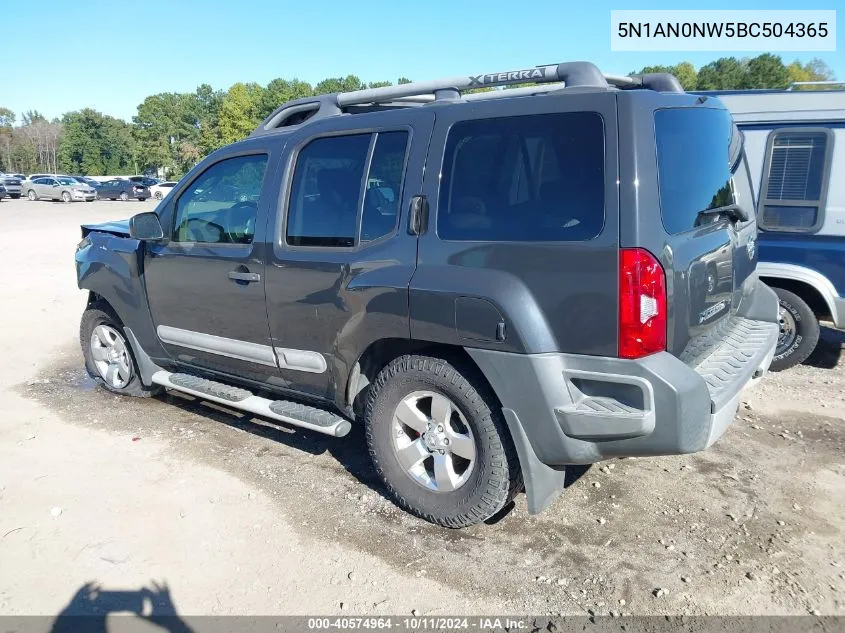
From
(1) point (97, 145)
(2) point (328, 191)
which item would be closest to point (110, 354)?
(2) point (328, 191)

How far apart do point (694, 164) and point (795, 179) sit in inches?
131

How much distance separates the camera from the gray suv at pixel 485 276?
279 cm

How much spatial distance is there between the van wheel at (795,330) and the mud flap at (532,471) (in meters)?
3.75

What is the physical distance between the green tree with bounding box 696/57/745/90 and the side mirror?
56252 mm

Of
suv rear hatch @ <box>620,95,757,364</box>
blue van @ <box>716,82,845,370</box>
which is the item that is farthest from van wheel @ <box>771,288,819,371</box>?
suv rear hatch @ <box>620,95,757,364</box>

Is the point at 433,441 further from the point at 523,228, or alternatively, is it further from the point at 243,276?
the point at 243,276

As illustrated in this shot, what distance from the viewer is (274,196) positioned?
3982mm

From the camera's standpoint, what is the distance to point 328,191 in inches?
149

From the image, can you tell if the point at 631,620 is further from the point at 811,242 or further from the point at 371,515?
the point at 811,242

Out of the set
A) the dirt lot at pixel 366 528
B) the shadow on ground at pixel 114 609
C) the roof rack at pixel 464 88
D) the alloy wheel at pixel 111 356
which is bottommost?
the shadow on ground at pixel 114 609

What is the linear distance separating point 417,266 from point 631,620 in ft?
6.00

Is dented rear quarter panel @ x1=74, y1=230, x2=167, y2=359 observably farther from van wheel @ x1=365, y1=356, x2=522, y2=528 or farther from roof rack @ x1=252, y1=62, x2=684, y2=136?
van wheel @ x1=365, y1=356, x2=522, y2=528

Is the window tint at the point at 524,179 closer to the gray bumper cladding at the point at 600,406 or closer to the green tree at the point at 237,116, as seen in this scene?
the gray bumper cladding at the point at 600,406

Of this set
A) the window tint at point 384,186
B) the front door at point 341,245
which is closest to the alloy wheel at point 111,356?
the front door at point 341,245
